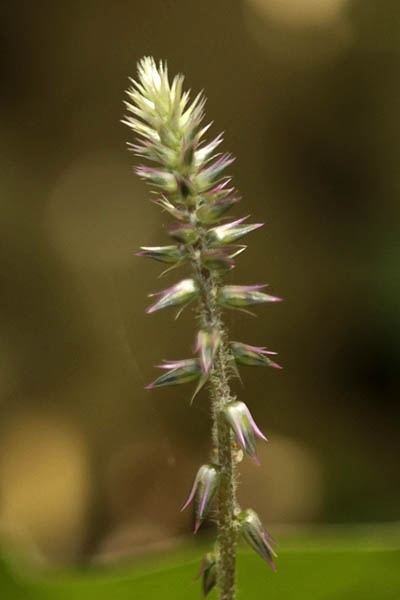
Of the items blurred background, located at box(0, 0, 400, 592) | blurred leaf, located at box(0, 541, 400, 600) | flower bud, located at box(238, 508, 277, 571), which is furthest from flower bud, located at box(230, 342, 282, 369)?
blurred background, located at box(0, 0, 400, 592)

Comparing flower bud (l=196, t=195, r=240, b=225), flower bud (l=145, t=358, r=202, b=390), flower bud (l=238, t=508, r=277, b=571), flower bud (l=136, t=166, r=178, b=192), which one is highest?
flower bud (l=136, t=166, r=178, b=192)

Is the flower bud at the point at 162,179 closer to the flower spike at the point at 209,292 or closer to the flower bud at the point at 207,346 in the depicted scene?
the flower spike at the point at 209,292

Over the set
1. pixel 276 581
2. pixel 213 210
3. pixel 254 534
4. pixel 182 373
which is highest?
pixel 213 210

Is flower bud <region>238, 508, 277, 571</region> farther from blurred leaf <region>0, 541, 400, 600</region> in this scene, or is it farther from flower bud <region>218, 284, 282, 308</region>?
blurred leaf <region>0, 541, 400, 600</region>

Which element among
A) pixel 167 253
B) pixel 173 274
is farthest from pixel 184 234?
pixel 173 274

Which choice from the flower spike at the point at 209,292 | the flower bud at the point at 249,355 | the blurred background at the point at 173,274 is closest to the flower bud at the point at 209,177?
the flower spike at the point at 209,292

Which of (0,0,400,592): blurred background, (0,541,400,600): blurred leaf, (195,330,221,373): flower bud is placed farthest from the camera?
(0,0,400,592): blurred background

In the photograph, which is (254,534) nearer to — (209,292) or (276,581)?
(209,292)
